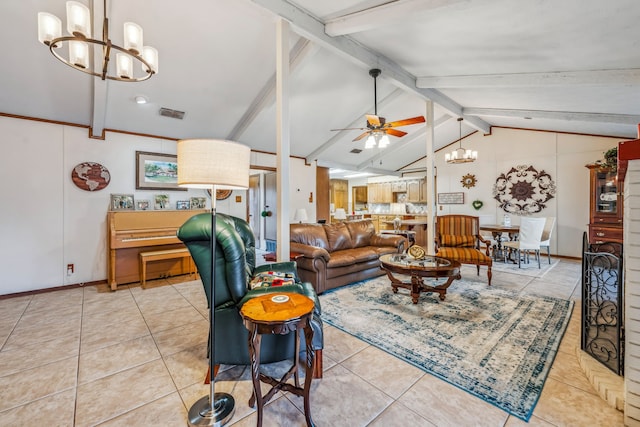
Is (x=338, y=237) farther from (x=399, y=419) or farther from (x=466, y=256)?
(x=399, y=419)

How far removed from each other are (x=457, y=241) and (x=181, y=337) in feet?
13.6

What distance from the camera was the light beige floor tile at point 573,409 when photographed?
4.69 feet

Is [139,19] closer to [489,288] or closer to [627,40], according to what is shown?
[627,40]

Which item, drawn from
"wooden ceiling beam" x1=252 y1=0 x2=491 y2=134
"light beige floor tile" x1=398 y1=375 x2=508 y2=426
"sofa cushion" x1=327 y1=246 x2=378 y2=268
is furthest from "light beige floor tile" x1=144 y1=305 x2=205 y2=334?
"wooden ceiling beam" x1=252 y1=0 x2=491 y2=134

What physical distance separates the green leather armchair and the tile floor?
0.74ft

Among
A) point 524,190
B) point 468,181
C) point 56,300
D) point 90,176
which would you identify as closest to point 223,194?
point 90,176

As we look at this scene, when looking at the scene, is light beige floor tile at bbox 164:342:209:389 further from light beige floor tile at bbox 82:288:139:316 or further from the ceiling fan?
the ceiling fan

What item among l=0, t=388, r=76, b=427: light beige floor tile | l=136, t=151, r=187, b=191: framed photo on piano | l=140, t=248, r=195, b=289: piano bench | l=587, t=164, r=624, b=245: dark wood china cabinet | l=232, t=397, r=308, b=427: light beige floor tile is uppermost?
l=136, t=151, r=187, b=191: framed photo on piano

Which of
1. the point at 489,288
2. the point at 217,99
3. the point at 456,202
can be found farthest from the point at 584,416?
the point at 456,202

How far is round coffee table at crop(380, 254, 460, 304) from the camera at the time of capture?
280cm

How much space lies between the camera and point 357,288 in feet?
12.0

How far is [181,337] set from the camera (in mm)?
2387

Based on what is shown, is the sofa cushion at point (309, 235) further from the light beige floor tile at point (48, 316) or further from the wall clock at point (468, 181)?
the wall clock at point (468, 181)

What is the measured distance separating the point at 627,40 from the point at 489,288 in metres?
2.89
